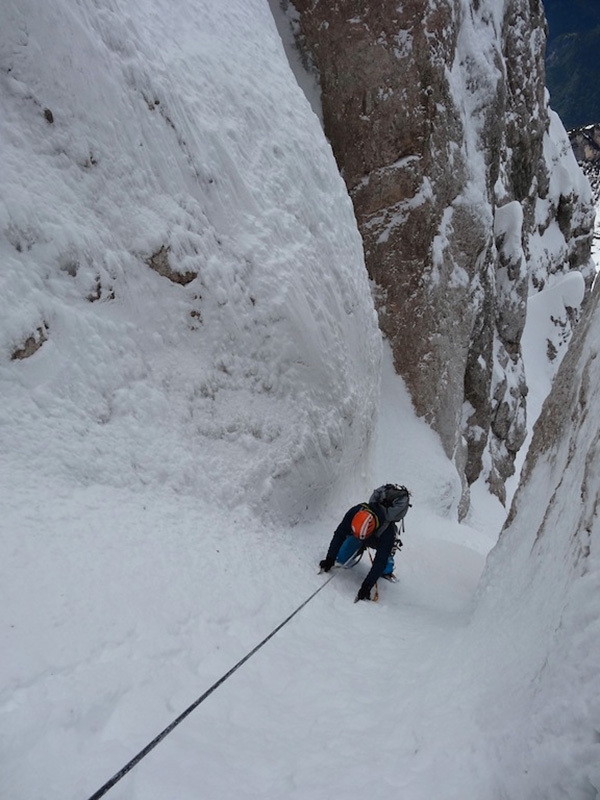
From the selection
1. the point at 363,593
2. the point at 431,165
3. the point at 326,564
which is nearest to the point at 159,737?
the point at 363,593

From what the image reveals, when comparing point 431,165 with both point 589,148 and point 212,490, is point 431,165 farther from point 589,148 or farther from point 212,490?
point 589,148

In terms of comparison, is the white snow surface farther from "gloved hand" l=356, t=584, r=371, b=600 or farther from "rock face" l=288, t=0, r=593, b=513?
"rock face" l=288, t=0, r=593, b=513

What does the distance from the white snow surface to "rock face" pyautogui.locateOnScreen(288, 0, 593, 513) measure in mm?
4989

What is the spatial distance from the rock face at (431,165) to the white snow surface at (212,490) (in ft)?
16.4

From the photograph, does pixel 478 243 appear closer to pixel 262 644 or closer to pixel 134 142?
pixel 134 142

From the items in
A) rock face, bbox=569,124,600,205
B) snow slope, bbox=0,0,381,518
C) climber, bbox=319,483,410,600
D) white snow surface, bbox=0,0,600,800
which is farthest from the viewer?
rock face, bbox=569,124,600,205

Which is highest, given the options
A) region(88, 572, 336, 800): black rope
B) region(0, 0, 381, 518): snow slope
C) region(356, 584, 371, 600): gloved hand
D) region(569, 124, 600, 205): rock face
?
region(0, 0, 381, 518): snow slope

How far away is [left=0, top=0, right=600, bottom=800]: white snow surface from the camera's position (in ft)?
8.82

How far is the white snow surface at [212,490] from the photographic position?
2.69 meters

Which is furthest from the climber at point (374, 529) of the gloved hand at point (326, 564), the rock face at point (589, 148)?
the rock face at point (589, 148)

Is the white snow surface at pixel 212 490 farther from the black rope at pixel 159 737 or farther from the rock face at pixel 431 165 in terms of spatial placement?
the rock face at pixel 431 165

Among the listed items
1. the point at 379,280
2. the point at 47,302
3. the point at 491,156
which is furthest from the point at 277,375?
the point at 491,156

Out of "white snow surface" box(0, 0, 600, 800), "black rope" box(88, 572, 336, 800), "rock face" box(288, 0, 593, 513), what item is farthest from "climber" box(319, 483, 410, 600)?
"rock face" box(288, 0, 593, 513)

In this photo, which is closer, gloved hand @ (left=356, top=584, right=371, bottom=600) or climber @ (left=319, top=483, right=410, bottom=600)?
gloved hand @ (left=356, top=584, right=371, bottom=600)
